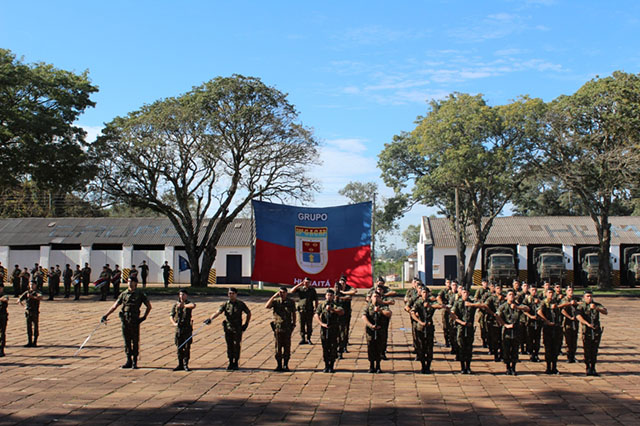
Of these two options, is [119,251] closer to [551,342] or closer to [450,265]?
[450,265]

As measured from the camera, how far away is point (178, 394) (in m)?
10.0

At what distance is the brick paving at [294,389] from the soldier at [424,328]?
35cm

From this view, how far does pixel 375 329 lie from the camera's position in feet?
40.0

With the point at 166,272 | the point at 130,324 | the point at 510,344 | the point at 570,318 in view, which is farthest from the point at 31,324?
the point at 166,272

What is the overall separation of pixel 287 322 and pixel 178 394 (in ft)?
10.0

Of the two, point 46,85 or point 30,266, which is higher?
point 46,85

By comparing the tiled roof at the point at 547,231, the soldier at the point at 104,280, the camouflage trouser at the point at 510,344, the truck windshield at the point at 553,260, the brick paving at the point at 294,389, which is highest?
the tiled roof at the point at 547,231

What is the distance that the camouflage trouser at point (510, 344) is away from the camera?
12.3m

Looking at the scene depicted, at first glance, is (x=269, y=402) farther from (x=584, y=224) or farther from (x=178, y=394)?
(x=584, y=224)

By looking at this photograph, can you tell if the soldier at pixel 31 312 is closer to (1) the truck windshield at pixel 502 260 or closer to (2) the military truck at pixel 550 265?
(1) the truck windshield at pixel 502 260

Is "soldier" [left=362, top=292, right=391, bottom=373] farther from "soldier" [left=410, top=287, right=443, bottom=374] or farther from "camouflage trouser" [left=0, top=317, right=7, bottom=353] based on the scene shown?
"camouflage trouser" [left=0, top=317, right=7, bottom=353]

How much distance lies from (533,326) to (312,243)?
5.64 metres

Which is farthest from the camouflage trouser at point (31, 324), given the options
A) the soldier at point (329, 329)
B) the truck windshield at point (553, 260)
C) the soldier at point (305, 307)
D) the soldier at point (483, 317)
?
the truck windshield at point (553, 260)

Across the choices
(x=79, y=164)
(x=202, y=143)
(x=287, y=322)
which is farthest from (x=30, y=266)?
(x=287, y=322)
